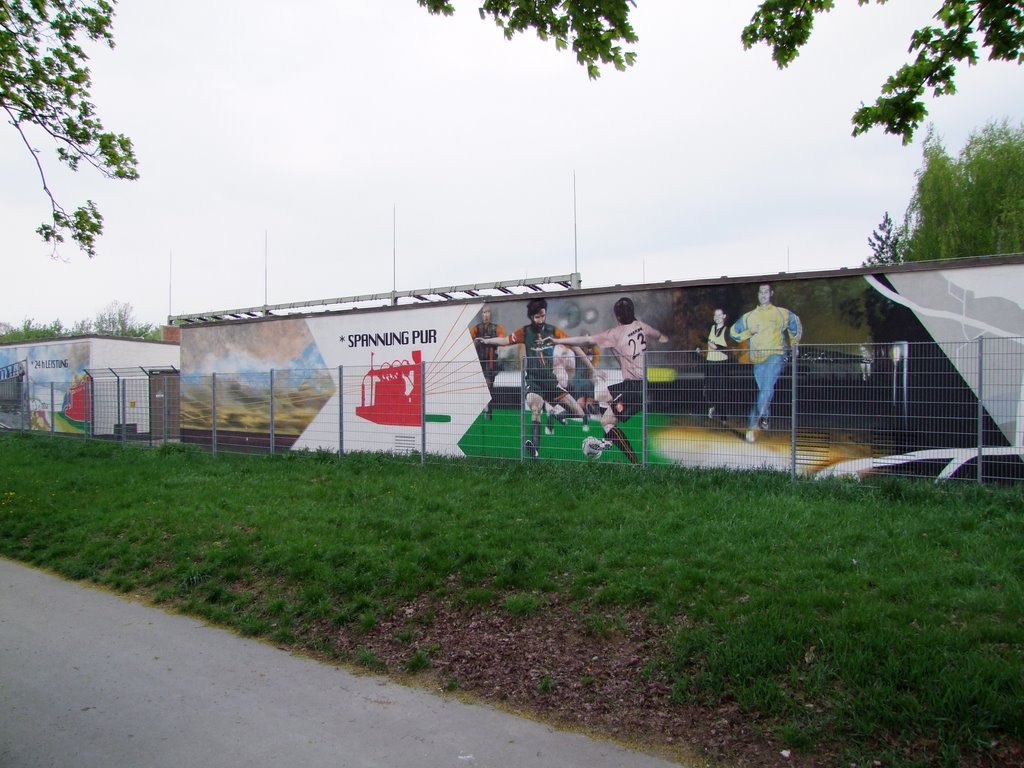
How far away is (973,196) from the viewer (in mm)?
28203

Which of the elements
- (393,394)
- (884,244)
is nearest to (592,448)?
(393,394)


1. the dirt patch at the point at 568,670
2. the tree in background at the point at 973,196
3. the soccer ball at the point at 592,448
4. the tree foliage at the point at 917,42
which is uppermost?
the tree in background at the point at 973,196

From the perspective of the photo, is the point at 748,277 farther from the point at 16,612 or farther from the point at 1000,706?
the point at 16,612

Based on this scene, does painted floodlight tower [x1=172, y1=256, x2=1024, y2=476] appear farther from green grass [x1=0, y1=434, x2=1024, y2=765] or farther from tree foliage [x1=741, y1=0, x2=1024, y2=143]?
tree foliage [x1=741, y1=0, x2=1024, y2=143]

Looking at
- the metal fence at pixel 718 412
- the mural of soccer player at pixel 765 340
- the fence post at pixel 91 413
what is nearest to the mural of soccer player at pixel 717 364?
the metal fence at pixel 718 412

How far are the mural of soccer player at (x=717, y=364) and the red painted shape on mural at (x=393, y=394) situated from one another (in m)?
5.73

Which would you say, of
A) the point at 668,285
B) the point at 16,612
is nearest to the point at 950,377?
the point at 668,285

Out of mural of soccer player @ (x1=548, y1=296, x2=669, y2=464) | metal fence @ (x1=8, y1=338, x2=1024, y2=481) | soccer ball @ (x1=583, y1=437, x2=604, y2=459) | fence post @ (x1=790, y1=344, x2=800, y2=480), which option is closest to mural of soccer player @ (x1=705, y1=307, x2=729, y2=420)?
metal fence @ (x1=8, y1=338, x2=1024, y2=481)

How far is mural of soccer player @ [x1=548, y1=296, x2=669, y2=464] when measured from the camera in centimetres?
1130

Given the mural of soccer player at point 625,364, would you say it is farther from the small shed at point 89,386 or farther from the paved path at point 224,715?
the small shed at point 89,386

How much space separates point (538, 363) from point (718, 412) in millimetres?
3477

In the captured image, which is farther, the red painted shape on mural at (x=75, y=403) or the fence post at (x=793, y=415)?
the red painted shape on mural at (x=75, y=403)

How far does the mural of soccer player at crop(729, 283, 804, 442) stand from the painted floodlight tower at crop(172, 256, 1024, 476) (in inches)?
0.9

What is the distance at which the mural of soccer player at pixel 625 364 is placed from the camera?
37.1 feet
